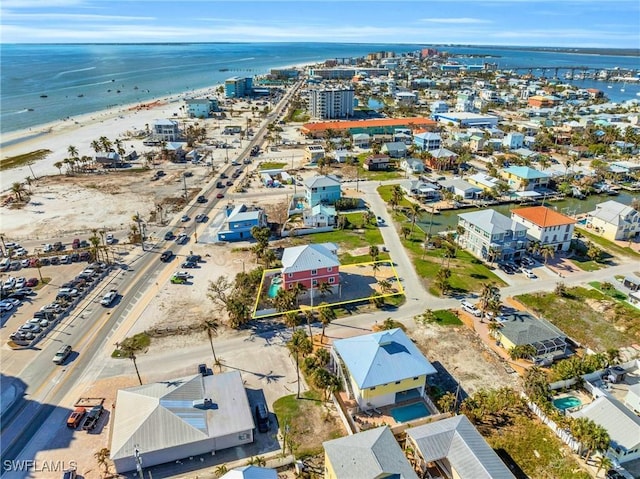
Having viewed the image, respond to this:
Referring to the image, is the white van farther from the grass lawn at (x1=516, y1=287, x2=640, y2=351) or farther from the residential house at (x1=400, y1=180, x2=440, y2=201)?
the residential house at (x1=400, y1=180, x2=440, y2=201)

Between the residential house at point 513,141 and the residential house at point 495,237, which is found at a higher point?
the residential house at point 513,141

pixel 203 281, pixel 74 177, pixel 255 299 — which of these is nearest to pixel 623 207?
pixel 255 299

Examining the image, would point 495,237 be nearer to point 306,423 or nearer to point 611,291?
point 611,291

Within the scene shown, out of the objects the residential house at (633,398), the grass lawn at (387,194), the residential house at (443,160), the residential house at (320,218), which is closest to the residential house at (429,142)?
the residential house at (443,160)

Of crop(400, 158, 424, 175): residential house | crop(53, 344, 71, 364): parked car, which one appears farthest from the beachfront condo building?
crop(53, 344, 71, 364): parked car

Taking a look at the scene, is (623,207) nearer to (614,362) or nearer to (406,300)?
(614,362)

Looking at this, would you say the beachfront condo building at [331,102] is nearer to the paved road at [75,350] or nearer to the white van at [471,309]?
the paved road at [75,350]
